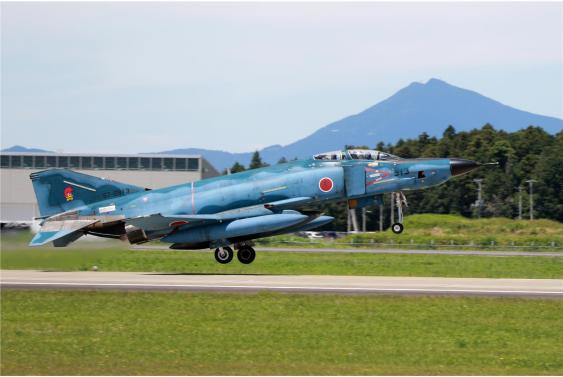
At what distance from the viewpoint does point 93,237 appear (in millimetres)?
29688

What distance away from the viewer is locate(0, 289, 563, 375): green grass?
14.7 meters

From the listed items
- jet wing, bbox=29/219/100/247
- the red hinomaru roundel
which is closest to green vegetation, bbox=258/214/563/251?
the red hinomaru roundel

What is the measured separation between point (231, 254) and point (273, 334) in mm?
13388

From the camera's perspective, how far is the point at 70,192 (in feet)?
99.7

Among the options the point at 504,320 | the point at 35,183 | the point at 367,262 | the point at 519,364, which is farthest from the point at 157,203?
the point at 519,364

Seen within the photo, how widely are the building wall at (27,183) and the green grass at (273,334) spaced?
5364 cm

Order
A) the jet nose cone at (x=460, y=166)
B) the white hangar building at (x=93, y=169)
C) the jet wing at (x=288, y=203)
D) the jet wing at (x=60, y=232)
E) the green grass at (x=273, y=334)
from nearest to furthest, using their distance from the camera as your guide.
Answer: the green grass at (x=273, y=334) < the jet wing at (x=60, y=232) < the jet nose cone at (x=460, y=166) < the jet wing at (x=288, y=203) < the white hangar building at (x=93, y=169)

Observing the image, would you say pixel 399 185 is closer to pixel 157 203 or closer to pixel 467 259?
pixel 157 203

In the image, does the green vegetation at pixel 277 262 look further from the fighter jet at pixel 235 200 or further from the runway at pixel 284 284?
the fighter jet at pixel 235 200

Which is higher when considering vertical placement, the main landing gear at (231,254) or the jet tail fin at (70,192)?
the jet tail fin at (70,192)

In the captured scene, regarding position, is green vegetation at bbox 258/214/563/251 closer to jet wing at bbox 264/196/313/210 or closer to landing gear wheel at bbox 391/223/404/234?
jet wing at bbox 264/196/313/210

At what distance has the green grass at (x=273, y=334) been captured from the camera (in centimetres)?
1467

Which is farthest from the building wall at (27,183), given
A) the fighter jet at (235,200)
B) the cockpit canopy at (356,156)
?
the cockpit canopy at (356,156)

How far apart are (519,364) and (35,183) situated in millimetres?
21178
